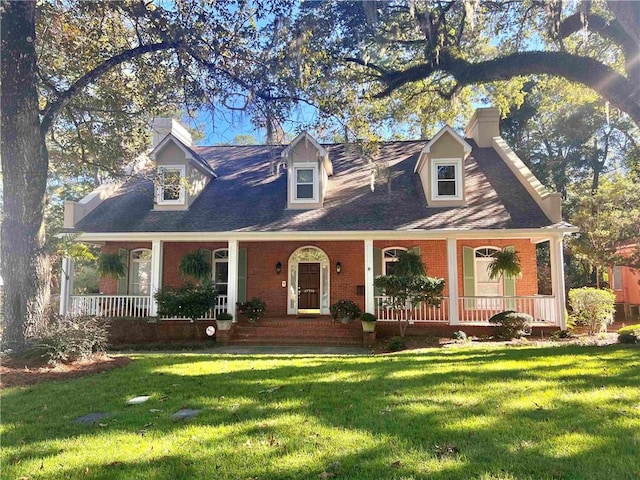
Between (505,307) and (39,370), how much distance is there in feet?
39.8

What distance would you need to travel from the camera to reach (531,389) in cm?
517

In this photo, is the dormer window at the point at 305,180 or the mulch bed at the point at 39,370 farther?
the dormer window at the point at 305,180

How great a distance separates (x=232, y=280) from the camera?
1296 centimetres

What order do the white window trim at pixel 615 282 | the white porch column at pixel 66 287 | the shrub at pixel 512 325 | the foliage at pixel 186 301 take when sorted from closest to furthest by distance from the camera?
the shrub at pixel 512 325, the foliage at pixel 186 301, the white porch column at pixel 66 287, the white window trim at pixel 615 282

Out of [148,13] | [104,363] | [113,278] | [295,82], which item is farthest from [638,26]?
[113,278]

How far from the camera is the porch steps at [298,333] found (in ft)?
40.3

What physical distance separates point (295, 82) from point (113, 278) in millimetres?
9783

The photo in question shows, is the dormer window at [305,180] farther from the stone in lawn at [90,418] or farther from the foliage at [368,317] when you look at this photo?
the stone in lawn at [90,418]

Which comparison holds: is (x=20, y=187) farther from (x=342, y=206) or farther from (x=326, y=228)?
(x=342, y=206)

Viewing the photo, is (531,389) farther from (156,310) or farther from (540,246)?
(540,246)

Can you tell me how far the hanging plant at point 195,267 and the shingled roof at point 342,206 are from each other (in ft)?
3.23

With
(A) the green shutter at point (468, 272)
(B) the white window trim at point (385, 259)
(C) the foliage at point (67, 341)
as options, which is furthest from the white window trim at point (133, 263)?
(A) the green shutter at point (468, 272)

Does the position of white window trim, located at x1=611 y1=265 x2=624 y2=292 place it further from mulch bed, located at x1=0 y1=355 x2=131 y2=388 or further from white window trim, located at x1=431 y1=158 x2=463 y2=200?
mulch bed, located at x1=0 y1=355 x2=131 y2=388

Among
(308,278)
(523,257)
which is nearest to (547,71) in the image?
(523,257)
